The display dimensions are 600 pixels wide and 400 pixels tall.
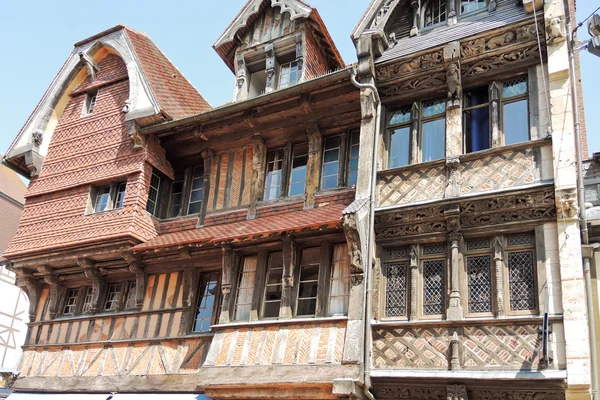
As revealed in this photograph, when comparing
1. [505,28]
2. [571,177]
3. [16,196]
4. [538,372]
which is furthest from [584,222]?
[16,196]

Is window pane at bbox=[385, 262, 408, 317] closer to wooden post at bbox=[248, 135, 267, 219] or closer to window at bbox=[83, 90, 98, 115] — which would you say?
wooden post at bbox=[248, 135, 267, 219]

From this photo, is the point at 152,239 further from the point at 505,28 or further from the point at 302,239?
the point at 505,28

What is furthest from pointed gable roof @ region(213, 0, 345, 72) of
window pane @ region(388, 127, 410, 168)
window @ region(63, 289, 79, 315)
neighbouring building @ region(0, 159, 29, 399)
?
neighbouring building @ region(0, 159, 29, 399)

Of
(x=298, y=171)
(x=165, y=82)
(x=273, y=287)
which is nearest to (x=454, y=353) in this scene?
(x=273, y=287)

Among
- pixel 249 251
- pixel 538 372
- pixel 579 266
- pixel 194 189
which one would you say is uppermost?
pixel 194 189

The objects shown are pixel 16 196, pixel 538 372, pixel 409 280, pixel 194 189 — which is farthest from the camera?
pixel 16 196

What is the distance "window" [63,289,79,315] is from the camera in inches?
559

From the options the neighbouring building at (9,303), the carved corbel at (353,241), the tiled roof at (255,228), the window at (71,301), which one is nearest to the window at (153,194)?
the tiled roof at (255,228)

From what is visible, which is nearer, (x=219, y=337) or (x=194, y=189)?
(x=219, y=337)

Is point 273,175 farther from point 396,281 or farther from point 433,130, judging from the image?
point 396,281

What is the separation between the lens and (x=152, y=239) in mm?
13117

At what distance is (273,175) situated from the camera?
515 inches

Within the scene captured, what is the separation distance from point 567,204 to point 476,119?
249 centimetres

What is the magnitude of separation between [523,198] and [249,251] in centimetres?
506
